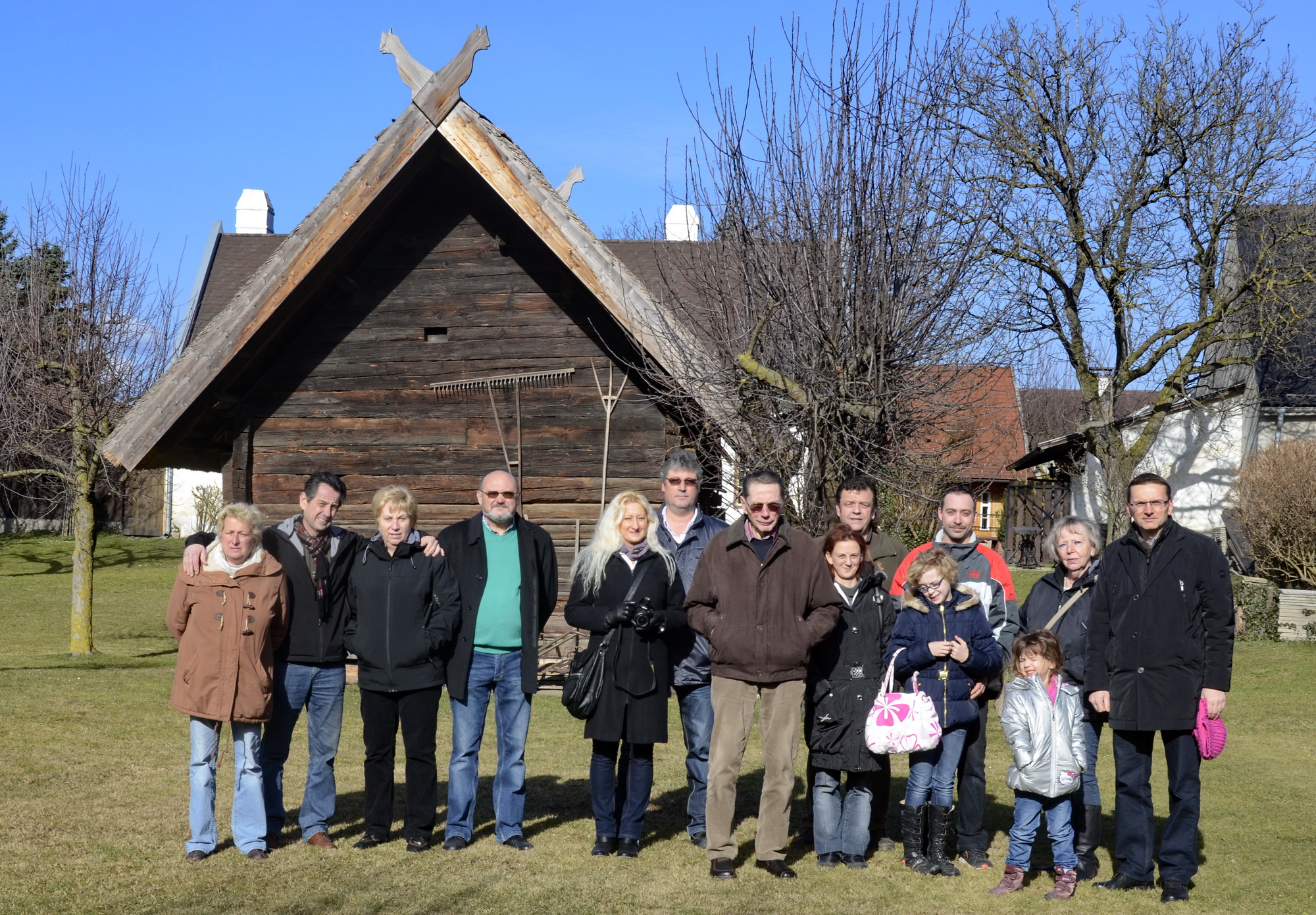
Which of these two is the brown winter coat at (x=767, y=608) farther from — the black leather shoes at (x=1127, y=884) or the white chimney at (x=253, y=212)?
the white chimney at (x=253, y=212)

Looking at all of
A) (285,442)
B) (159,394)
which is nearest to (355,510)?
(285,442)

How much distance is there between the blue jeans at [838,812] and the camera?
5.83m

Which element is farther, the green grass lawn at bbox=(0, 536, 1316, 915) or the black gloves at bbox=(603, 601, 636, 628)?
the black gloves at bbox=(603, 601, 636, 628)

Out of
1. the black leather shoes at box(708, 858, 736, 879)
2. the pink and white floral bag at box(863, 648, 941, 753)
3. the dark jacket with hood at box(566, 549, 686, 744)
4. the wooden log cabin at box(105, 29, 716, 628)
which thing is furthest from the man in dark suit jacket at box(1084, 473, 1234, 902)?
the wooden log cabin at box(105, 29, 716, 628)

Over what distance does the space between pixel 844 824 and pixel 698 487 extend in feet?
6.15

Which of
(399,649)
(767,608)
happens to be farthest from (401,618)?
(767,608)

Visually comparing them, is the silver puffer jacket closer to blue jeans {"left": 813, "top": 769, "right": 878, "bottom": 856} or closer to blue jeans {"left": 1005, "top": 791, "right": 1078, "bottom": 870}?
blue jeans {"left": 1005, "top": 791, "right": 1078, "bottom": 870}

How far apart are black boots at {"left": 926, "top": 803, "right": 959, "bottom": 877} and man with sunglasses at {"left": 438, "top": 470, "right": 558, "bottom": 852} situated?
205 centimetres

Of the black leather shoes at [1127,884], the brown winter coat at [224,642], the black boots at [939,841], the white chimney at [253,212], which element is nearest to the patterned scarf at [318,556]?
the brown winter coat at [224,642]

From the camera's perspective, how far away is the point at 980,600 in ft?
19.6

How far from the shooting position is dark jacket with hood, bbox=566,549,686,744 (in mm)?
5867

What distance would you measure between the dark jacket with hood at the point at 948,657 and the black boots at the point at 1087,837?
743mm

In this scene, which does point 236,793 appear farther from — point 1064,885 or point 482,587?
point 1064,885

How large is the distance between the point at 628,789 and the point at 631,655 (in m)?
0.74
